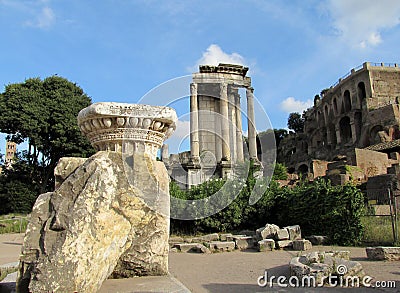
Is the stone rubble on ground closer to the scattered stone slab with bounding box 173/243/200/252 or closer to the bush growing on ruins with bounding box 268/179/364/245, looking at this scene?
the scattered stone slab with bounding box 173/243/200/252

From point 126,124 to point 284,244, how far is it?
24.6 ft

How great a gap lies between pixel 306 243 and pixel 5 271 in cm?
768

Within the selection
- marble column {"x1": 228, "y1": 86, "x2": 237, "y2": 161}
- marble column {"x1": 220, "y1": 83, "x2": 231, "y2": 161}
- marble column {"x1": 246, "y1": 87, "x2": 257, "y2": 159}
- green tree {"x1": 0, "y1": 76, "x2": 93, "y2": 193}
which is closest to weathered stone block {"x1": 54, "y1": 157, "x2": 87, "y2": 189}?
marble column {"x1": 220, "y1": 83, "x2": 231, "y2": 161}

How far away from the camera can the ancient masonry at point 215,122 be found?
63.2 ft

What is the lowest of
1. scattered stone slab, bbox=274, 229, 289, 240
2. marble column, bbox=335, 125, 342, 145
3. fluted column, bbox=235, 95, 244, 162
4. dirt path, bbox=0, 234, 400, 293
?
dirt path, bbox=0, 234, 400, 293

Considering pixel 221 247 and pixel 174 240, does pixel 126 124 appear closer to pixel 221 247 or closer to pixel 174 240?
pixel 221 247

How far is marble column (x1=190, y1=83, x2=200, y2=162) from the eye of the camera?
19.7 metres

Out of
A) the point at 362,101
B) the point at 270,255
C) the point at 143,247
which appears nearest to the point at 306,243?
the point at 270,255

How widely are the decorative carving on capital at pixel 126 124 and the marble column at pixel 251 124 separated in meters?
17.6

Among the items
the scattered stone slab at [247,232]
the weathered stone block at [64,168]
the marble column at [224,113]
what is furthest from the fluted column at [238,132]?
the weathered stone block at [64,168]

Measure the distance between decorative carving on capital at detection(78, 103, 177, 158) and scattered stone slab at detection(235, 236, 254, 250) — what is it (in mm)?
7062

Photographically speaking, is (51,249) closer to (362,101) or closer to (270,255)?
(270,255)

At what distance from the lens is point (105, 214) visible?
321 centimetres

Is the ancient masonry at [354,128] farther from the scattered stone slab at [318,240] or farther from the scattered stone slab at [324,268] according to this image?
the scattered stone slab at [324,268]
